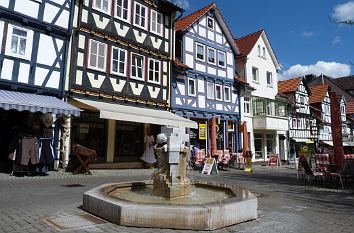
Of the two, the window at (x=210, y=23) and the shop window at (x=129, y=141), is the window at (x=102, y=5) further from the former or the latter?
the window at (x=210, y=23)

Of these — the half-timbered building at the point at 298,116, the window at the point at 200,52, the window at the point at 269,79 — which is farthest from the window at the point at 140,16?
the half-timbered building at the point at 298,116

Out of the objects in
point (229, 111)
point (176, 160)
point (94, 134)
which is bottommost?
point (176, 160)

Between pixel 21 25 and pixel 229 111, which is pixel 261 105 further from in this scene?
pixel 21 25

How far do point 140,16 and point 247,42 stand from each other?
46.3ft

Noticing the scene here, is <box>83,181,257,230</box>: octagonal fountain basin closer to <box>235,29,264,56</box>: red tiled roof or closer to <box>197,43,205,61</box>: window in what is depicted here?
<box>197,43,205,61</box>: window

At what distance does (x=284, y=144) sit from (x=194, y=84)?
1366 centimetres

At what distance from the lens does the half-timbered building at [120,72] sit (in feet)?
51.8

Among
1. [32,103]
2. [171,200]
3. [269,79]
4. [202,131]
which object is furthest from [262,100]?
[171,200]

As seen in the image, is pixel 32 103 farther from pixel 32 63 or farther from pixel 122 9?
pixel 122 9

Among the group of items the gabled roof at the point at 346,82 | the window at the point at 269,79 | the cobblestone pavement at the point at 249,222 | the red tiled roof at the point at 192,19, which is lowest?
the cobblestone pavement at the point at 249,222

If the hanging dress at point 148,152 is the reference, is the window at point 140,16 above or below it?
above

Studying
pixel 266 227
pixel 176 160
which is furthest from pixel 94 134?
pixel 266 227

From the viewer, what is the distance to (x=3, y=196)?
25.1ft

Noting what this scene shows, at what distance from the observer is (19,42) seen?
13.5 m
